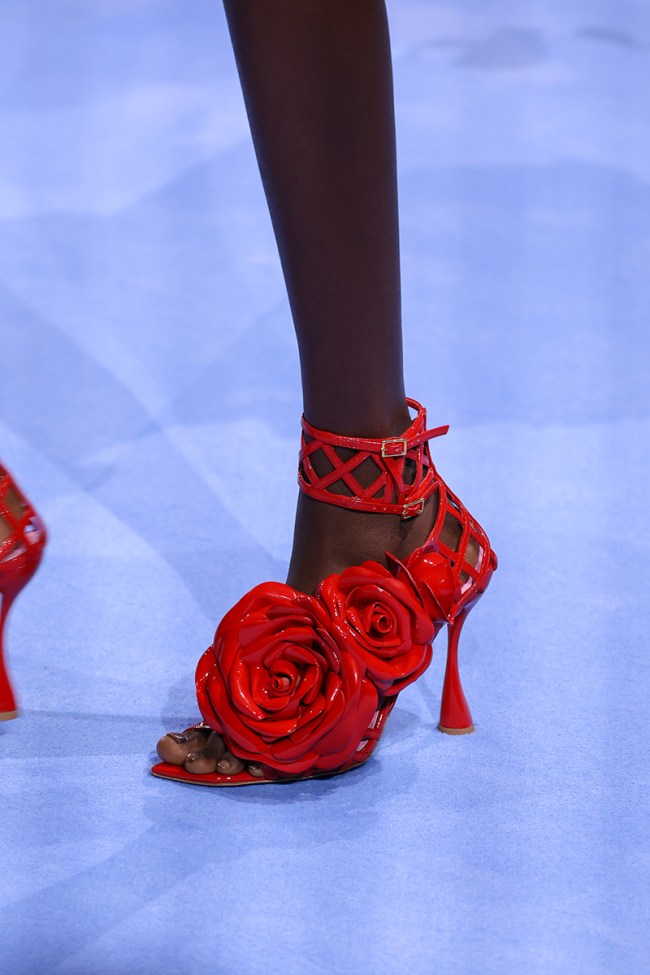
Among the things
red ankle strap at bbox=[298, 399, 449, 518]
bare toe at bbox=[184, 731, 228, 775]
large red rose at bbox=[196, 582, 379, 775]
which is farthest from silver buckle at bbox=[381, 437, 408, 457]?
bare toe at bbox=[184, 731, 228, 775]

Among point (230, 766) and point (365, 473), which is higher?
point (365, 473)

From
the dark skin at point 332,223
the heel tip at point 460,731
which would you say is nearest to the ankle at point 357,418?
the dark skin at point 332,223

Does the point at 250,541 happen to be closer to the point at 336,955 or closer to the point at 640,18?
the point at 336,955

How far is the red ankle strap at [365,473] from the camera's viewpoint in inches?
35.9

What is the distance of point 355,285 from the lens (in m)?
0.89

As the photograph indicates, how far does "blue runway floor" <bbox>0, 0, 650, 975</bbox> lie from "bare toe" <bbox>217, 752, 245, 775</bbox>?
2cm

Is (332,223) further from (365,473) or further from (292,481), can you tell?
(292,481)

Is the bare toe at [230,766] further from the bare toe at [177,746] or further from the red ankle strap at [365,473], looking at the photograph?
the red ankle strap at [365,473]

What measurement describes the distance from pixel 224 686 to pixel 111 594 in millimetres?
330

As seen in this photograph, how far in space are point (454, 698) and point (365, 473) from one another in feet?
0.59

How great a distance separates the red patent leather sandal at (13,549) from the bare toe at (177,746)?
14 cm

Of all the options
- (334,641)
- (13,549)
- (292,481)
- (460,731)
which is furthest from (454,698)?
(292,481)

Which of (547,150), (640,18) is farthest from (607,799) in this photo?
(640,18)

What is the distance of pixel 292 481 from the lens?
144 cm
